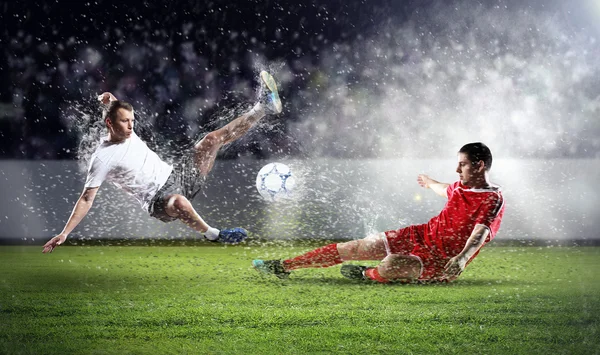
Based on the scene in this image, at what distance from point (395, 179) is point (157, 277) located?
13.6 ft

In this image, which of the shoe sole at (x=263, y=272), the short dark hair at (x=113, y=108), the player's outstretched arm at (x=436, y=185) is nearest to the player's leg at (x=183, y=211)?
the shoe sole at (x=263, y=272)

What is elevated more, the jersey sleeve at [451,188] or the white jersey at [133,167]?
the white jersey at [133,167]

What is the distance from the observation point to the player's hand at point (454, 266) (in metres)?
4.39

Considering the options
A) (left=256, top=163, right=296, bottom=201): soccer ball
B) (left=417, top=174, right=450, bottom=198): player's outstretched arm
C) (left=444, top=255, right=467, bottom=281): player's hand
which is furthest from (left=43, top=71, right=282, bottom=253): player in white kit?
(left=256, top=163, right=296, bottom=201): soccer ball

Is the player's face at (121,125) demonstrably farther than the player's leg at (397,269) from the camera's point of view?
Yes

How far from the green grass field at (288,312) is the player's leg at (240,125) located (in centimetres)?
104

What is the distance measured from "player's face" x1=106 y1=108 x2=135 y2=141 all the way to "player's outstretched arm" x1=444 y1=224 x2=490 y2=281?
2.72 meters

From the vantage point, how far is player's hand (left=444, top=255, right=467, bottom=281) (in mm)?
4391

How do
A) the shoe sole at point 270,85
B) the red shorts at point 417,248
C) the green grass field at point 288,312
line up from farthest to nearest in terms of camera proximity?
the shoe sole at point 270,85 → the red shorts at point 417,248 → the green grass field at point 288,312

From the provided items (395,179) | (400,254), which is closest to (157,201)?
(400,254)

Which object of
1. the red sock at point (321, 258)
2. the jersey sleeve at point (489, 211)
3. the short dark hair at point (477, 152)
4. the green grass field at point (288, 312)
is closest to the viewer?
the green grass field at point (288, 312)

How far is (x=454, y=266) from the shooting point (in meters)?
4.50

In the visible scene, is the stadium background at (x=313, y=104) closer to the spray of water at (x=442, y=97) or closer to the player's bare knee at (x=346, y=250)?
the spray of water at (x=442, y=97)

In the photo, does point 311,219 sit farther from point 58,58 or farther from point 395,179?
point 58,58
